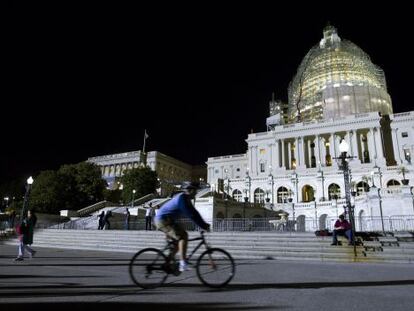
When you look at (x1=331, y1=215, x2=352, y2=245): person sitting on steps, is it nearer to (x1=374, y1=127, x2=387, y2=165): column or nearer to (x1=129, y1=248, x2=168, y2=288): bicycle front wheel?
(x1=129, y1=248, x2=168, y2=288): bicycle front wheel

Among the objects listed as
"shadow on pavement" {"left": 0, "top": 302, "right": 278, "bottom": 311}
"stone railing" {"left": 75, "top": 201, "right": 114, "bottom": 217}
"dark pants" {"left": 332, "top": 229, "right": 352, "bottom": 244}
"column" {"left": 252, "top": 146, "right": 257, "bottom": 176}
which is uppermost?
"column" {"left": 252, "top": 146, "right": 257, "bottom": 176}

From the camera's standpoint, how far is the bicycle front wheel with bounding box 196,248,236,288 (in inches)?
276

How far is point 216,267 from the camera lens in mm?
7129

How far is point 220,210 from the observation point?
43.6 meters

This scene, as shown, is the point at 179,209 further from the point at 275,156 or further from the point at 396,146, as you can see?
the point at 396,146

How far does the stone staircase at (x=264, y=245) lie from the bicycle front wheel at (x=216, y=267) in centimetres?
886

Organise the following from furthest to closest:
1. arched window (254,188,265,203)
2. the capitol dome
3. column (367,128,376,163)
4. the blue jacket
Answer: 1. the capitol dome
2. column (367,128,376,163)
3. arched window (254,188,265,203)
4. the blue jacket

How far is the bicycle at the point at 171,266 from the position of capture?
7.05 m

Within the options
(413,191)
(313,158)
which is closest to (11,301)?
(413,191)

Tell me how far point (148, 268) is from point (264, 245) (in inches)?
450

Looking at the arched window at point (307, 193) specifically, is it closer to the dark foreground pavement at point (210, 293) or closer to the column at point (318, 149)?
the column at point (318, 149)

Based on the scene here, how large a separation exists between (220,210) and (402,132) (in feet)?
171

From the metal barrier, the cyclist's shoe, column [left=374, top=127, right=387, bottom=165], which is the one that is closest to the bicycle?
the cyclist's shoe

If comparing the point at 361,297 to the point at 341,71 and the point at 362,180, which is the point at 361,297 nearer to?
the point at 362,180
